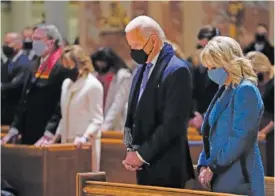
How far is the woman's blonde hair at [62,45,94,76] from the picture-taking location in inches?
257

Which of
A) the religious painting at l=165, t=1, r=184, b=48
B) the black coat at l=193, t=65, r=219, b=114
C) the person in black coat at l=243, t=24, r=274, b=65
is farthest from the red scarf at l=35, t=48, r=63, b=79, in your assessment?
the religious painting at l=165, t=1, r=184, b=48

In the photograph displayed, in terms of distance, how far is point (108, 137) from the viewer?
7.58 m

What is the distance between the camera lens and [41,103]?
21.9 ft

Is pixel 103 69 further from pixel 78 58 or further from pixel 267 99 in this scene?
pixel 267 99

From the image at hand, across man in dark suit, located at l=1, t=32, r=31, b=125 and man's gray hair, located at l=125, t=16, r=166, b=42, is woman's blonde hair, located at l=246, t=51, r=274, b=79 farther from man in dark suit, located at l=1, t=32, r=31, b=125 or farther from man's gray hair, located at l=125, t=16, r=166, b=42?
man's gray hair, located at l=125, t=16, r=166, b=42

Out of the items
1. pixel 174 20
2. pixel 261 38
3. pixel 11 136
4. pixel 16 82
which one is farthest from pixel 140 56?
pixel 174 20

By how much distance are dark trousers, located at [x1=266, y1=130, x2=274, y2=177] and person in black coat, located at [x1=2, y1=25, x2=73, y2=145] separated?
186 cm

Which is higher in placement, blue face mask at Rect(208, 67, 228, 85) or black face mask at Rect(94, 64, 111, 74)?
blue face mask at Rect(208, 67, 228, 85)

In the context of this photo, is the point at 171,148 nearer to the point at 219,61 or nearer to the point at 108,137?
the point at 219,61

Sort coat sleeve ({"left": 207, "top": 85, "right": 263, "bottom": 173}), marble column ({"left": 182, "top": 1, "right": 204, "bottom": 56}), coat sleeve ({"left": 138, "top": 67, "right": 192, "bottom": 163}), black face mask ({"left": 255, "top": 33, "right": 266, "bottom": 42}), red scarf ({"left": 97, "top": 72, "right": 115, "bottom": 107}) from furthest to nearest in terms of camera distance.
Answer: marble column ({"left": 182, "top": 1, "right": 204, "bottom": 56}), black face mask ({"left": 255, "top": 33, "right": 266, "bottom": 42}), red scarf ({"left": 97, "top": 72, "right": 115, "bottom": 107}), coat sleeve ({"left": 138, "top": 67, "right": 192, "bottom": 163}), coat sleeve ({"left": 207, "top": 85, "right": 263, "bottom": 173})

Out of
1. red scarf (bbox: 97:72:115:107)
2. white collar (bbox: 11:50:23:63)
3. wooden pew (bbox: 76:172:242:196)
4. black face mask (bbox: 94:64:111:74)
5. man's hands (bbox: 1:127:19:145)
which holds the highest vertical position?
white collar (bbox: 11:50:23:63)

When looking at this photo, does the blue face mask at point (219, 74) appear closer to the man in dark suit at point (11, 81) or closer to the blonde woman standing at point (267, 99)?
the blonde woman standing at point (267, 99)

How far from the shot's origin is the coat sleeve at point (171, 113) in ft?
15.0

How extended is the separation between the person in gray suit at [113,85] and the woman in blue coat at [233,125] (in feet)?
12.7
